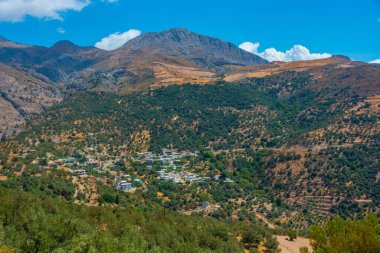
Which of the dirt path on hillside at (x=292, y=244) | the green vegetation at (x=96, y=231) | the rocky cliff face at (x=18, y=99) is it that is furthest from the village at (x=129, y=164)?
the rocky cliff face at (x=18, y=99)

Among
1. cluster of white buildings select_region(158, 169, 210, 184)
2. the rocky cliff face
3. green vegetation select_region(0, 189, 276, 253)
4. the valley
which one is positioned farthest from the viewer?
the rocky cliff face

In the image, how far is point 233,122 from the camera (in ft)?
428

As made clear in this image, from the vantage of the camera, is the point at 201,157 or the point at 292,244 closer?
the point at 292,244

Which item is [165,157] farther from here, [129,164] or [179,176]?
[179,176]

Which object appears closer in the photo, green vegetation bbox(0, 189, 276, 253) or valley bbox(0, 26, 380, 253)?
green vegetation bbox(0, 189, 276, 253)

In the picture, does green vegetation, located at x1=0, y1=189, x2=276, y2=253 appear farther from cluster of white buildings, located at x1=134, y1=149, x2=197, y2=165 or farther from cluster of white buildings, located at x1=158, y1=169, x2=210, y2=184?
cluster of white buildings, located at x1=134, y1=149, x2=197, y2=165

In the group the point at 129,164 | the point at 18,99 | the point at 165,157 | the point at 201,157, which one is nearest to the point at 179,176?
the point at 129,164

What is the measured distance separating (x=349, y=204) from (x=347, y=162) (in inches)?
641

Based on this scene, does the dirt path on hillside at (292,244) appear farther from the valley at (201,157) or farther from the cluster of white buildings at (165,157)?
the cluster of white buildings at (165,157)

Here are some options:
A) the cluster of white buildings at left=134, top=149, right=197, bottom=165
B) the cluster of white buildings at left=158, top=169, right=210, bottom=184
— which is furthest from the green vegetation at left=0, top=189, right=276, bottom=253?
the cluster of white buildings at left=134, top=149, right=197, bottom=165

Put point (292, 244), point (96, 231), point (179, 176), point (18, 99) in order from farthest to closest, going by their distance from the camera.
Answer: point (18, 99), point (179, 176), point (292, 244), point (96, 231)

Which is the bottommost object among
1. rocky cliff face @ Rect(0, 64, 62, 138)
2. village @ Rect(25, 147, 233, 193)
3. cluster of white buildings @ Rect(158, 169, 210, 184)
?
cluster of white buildings @ Rect(158, 169, 210, 184)

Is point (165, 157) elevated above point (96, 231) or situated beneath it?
situated beneath

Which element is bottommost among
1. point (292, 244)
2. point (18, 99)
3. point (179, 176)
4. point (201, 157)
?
point (292, 244)
